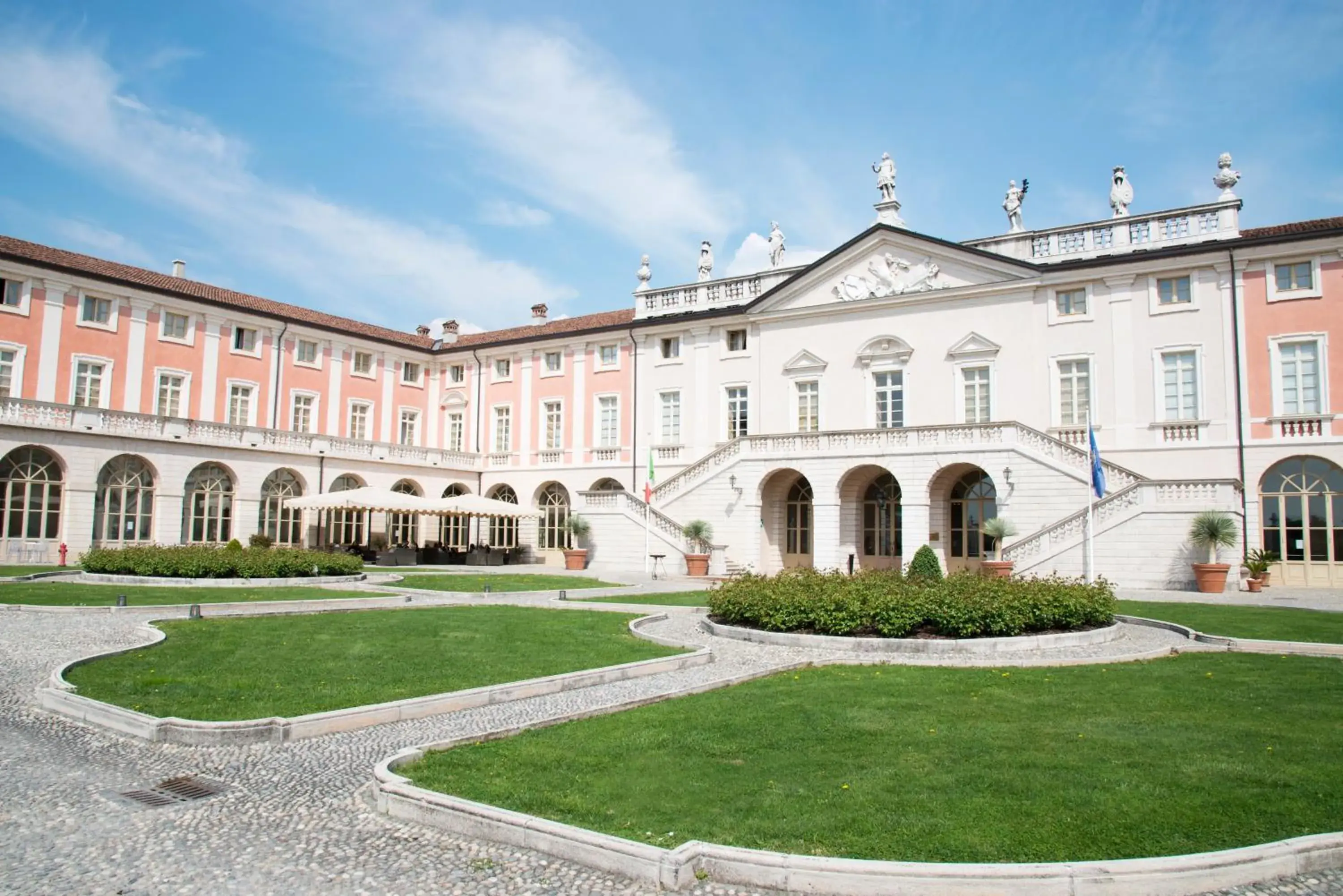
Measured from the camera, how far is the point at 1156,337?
98.8 feet

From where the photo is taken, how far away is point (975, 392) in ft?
109

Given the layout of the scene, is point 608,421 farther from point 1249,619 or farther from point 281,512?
point 1249,619

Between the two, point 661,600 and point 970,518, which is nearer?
point 661,600

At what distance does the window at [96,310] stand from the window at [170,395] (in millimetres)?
2711

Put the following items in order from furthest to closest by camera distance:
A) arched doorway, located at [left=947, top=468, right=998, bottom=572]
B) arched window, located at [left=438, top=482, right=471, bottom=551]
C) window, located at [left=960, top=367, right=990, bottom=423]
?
arched window, located at [left=438, top=482, right=471, bottom=551]
window, located at [left=960, top=367, right=990, bottom=423]
arched doorway, located at [left=947, top=468, right=998, bottom=572]

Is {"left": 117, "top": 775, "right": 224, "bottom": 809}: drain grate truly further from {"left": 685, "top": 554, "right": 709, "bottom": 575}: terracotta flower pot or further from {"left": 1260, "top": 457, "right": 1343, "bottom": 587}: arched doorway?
{"left": 1260, "top": 457, "right": 1343, "bottom": 587}: arched doorway

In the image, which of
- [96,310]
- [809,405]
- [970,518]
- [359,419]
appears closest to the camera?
[970,518]

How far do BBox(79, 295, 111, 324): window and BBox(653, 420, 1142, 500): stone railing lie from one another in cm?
2065

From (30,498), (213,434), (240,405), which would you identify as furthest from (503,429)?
(30,498)

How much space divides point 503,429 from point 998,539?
23965mm

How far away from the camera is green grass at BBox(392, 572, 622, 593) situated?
25.3m

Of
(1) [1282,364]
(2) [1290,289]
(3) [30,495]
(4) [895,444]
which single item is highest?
(2) [1290,289]

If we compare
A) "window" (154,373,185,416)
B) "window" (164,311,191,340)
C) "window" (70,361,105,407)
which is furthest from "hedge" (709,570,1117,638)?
"window" (164,311,191,340)

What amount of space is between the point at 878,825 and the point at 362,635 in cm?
1089
